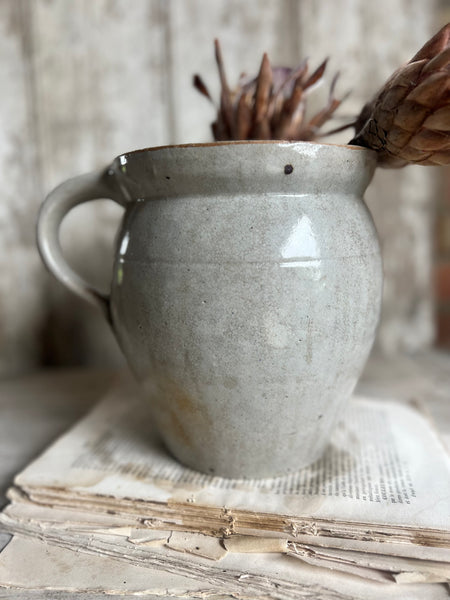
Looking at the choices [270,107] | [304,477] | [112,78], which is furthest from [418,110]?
[112,78]

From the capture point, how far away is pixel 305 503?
46 cm

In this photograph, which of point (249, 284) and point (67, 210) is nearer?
point (249, 284)

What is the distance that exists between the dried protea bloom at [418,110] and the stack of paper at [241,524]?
31 centimetres

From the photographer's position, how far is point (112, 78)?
3.02 feet

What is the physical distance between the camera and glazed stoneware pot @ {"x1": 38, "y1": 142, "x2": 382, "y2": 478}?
443 millimetres

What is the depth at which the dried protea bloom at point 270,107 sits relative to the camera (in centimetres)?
52

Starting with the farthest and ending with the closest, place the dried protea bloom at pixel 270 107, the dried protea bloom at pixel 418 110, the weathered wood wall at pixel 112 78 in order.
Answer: the weathered wood wall at pixel 112 78 < the dried protea bloom at pixel 270 107 < the dried protea bloom at pixel 418 110

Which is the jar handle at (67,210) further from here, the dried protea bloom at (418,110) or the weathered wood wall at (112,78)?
the weathered wood wall at (112,78)

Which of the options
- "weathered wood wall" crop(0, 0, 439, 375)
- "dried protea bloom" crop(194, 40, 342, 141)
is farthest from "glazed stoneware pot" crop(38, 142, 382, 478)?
"weathered wood wall" crop(0, 0, 439, 375)

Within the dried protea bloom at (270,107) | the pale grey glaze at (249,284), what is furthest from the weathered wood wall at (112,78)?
the pale grey glaze at (249,284)

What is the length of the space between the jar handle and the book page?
16cm

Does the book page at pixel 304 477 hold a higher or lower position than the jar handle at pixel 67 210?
lower

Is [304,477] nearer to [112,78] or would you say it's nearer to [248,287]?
[248,287]

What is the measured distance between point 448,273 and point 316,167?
85 centimetres
